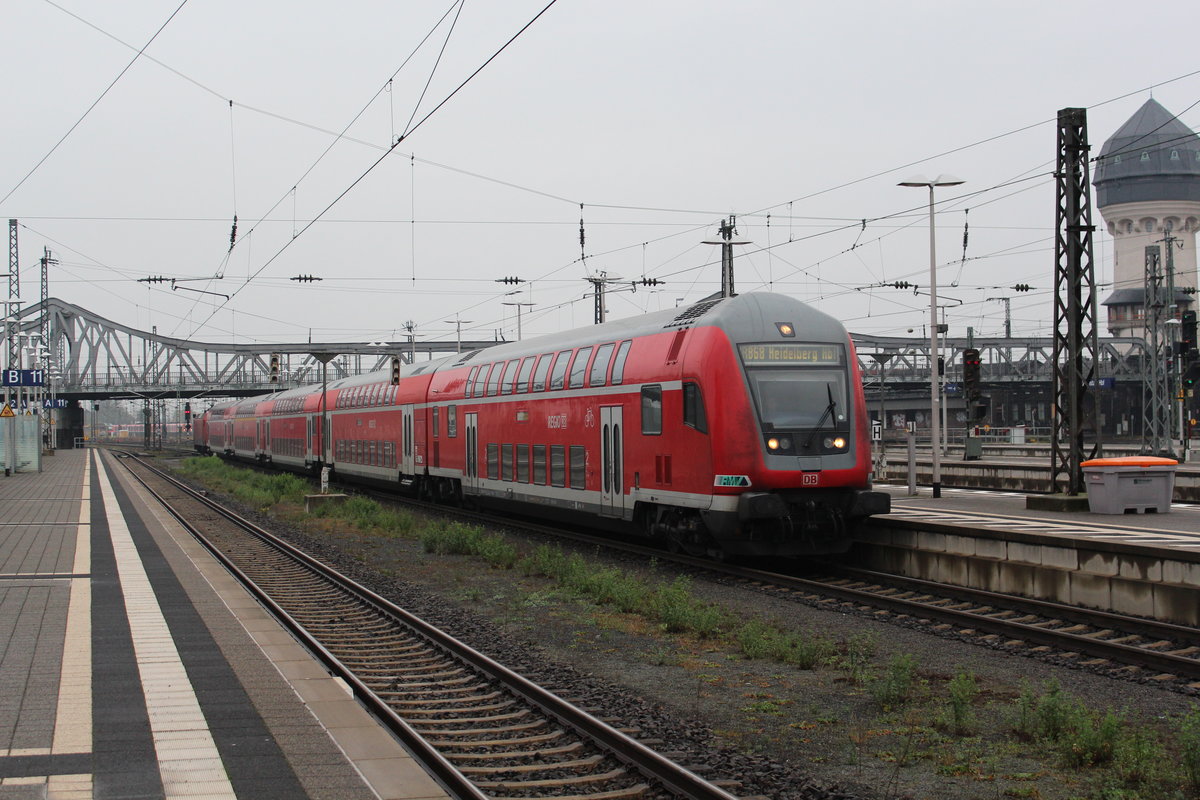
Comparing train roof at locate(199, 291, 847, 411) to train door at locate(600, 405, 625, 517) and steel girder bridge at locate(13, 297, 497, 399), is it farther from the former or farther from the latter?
steel girder bridge at locate(13, 297, 497, 399)

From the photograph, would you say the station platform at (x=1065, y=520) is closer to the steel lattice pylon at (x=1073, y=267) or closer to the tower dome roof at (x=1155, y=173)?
the steel lattice pylon at (x=1073, y=267)

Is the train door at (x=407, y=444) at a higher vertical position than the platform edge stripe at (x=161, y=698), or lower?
higher

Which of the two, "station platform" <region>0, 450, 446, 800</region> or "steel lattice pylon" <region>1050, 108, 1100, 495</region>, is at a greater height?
"steel lattice pylon" <region>1050, 108, 1100, 495</region>

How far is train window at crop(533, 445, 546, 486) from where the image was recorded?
21.6 m

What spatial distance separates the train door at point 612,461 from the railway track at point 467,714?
464cm

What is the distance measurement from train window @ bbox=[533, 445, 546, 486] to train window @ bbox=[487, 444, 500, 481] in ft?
7.84

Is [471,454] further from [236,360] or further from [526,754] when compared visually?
[236,360]

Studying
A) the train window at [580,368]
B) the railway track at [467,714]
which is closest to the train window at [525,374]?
the train window at [580,368]

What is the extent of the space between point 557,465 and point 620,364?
3.13 meters

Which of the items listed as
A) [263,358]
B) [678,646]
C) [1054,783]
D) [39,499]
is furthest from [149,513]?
[263,358]

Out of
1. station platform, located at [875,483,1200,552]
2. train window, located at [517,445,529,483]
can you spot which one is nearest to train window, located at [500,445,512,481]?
train window, located at [517,445,529,483]

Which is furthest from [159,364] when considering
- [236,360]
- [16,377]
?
[16,377]

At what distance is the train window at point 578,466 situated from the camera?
1972 cm

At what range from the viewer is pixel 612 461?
18.6 metres
